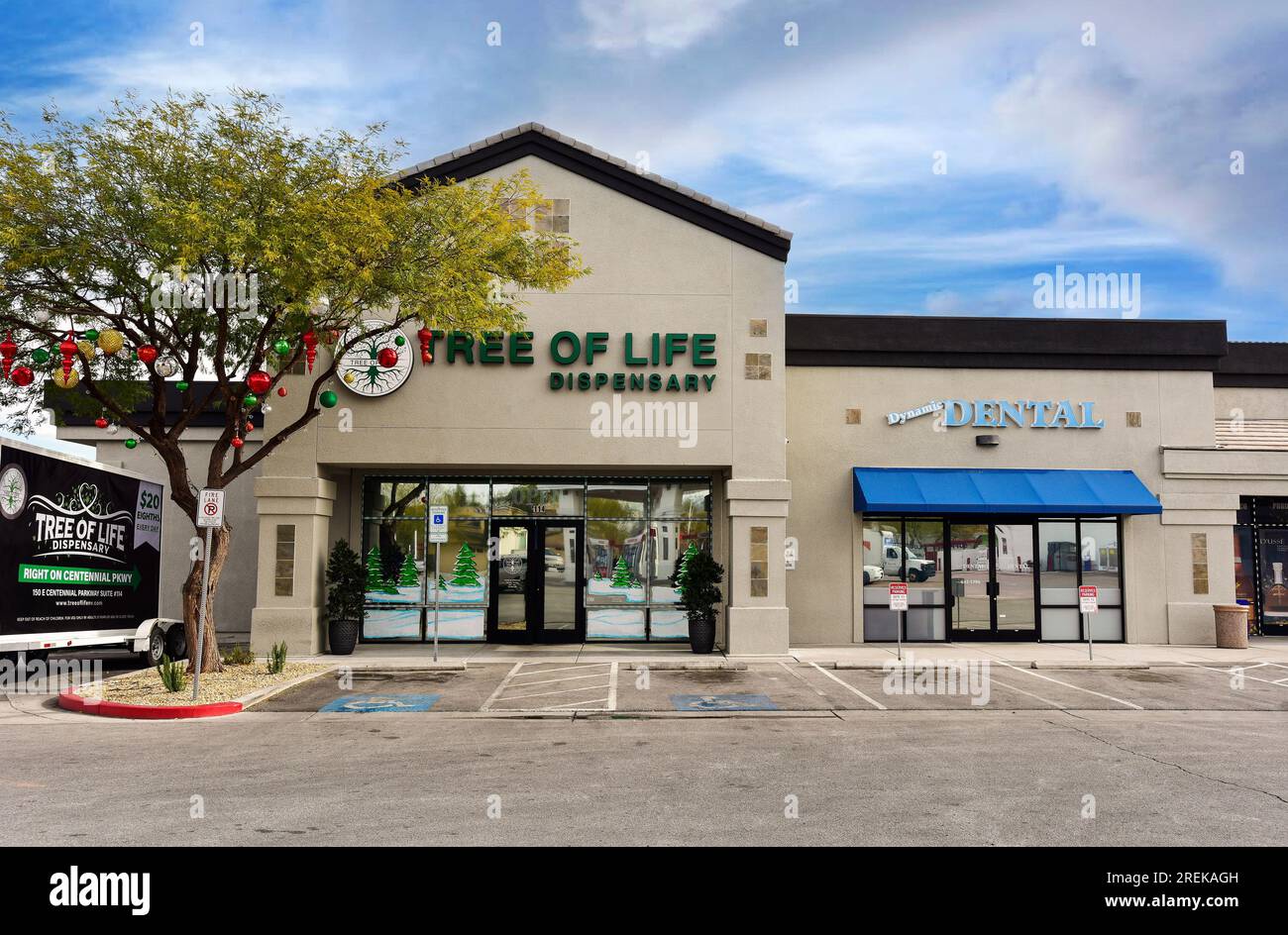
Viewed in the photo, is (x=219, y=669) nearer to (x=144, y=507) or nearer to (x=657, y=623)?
(x=144, y=507)

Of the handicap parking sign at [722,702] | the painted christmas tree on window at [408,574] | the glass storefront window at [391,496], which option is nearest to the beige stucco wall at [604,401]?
the glass storefront window at [391,496]

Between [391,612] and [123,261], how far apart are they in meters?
8.81

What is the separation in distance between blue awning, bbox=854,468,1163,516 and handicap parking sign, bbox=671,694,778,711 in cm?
703

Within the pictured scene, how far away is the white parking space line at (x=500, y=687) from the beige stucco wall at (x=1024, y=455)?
6687mm

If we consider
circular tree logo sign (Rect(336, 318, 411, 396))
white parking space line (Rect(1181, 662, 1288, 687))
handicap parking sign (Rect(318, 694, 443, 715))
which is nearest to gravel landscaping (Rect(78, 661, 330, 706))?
handicap parking sign (Rect(318, 694, 443, 715))

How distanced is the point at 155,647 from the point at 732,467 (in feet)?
36.6

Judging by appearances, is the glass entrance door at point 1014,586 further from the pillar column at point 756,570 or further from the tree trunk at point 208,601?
the tree trunk at point 208,601

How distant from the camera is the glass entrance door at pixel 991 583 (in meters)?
20.9

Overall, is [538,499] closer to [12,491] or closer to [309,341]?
[309,341]

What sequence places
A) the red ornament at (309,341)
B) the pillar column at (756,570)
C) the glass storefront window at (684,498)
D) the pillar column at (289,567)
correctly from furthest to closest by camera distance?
the glass storefront window at (684,498)
the pillar column at (756,570)
the pillar column at (289,567)
the red ornament at (309,341)

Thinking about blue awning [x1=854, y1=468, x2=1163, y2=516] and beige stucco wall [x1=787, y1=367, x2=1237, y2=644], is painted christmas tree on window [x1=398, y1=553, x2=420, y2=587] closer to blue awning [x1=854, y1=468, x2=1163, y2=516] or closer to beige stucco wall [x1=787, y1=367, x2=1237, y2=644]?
beige stucco wall [x1=787, y1=367, x2=1237, y2=644]

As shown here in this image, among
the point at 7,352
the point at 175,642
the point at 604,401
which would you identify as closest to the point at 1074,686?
the point at 604,401

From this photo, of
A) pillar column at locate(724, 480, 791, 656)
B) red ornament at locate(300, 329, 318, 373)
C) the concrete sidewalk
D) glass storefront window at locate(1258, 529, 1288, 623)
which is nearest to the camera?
red ornament at locate(300, 329, 318, 373)

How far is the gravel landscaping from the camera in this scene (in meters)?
13.2
